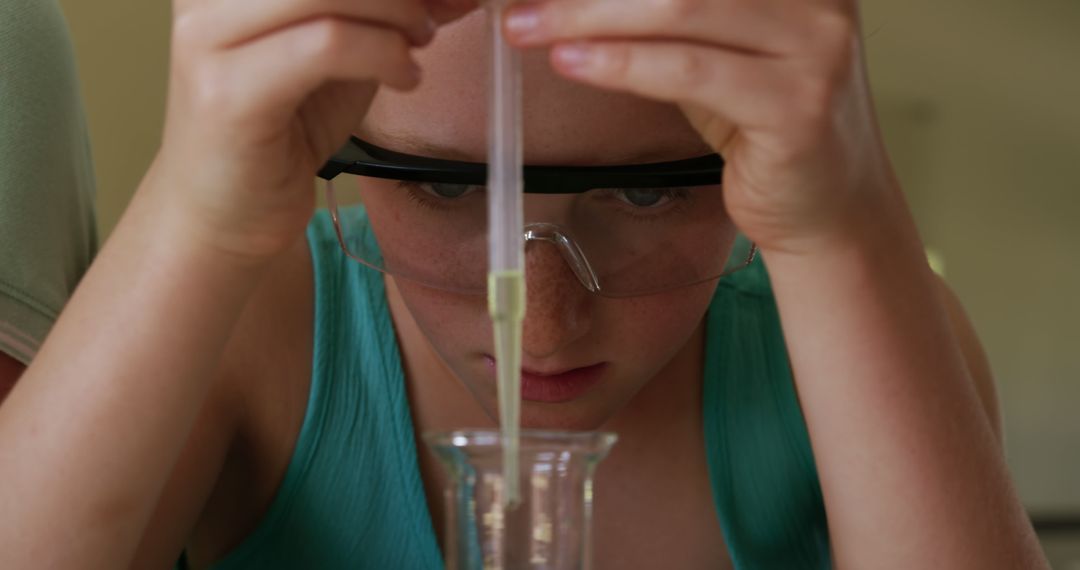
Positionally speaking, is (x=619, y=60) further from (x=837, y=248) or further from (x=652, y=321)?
(x=652, y=321)

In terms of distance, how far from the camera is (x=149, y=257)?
0.77 meters

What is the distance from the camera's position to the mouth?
927 mm

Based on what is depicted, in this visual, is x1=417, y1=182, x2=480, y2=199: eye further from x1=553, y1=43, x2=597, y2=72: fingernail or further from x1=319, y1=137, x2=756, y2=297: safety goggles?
x1=553, y1=43, x2=597, y2=72: fingernail

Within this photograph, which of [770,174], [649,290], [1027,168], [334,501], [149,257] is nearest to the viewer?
[770,174]

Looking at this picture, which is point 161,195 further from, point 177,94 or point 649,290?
point 649,290

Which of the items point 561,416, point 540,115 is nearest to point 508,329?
point 540,115

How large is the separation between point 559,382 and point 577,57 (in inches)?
15.3

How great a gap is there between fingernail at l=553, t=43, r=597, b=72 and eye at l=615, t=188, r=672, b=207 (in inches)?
11.1

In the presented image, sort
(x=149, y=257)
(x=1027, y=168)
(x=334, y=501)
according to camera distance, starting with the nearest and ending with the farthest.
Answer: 1. (x=149, y=257)
2. (x=334, y=501)
3. (x=1027, y=168)

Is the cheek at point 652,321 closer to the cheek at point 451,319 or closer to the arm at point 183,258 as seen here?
the cheek at point 451,319

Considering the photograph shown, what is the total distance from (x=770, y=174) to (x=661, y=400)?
59 centimetres

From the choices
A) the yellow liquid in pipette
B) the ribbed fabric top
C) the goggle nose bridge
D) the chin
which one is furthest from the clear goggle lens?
the ribbed fabric top

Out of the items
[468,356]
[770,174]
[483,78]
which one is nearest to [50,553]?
[468,356]

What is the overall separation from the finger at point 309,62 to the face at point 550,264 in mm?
214
